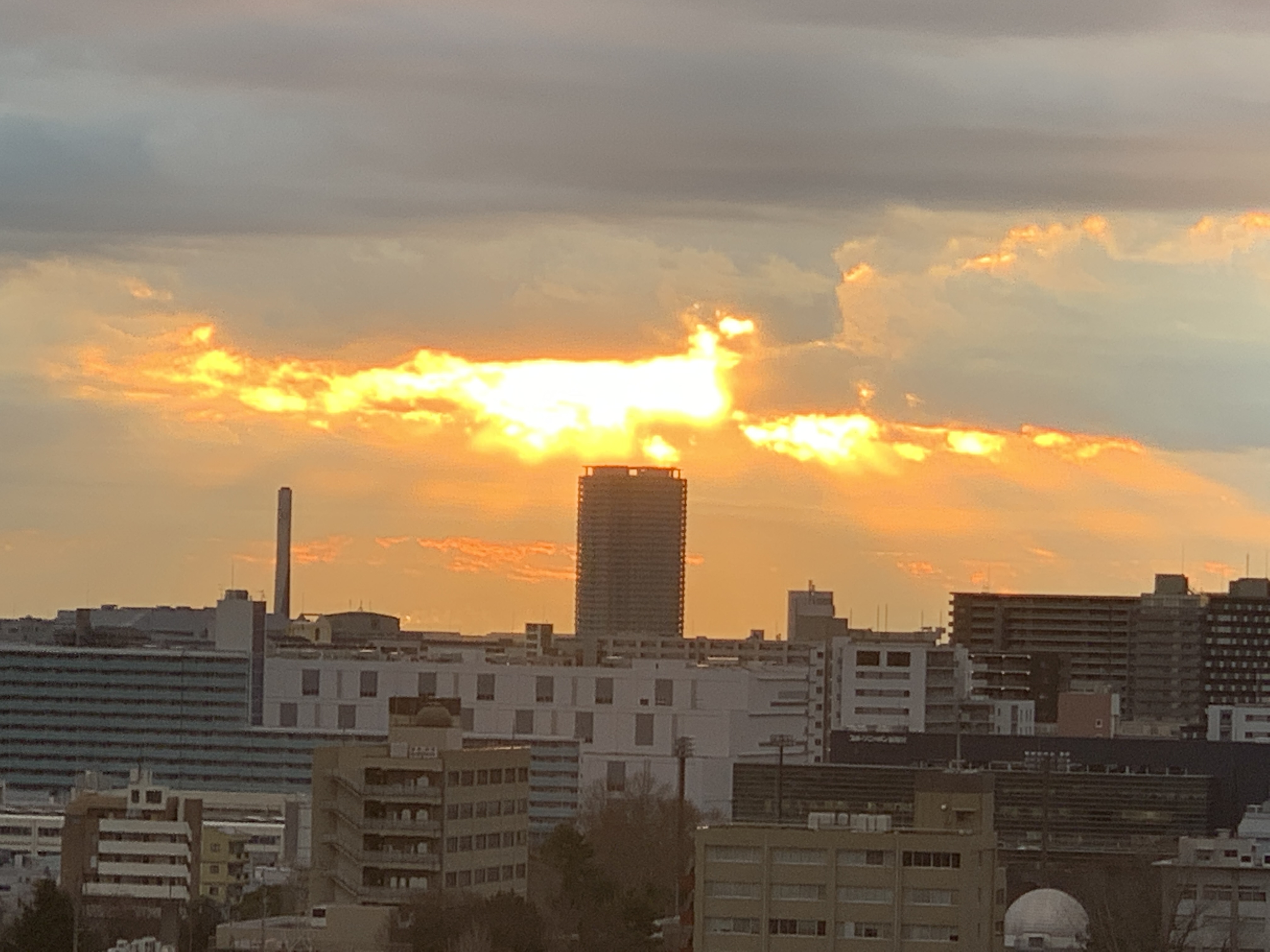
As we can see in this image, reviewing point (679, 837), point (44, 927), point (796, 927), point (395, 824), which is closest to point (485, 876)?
point (395, 824)

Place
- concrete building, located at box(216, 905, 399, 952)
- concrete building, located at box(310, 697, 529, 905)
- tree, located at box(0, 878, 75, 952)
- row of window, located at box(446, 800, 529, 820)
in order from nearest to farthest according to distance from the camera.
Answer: concrete building, located at box(216, 905, 399, 952) → tree, located at box(0, 878, 75, 952) → concrete building, located at box(310, 697, 529, 905) → row of window, located at box(446, 800, 529, 820)

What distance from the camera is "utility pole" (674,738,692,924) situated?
492ft

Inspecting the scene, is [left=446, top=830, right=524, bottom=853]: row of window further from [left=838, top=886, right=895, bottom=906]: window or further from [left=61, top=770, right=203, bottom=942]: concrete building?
[left=838, top=886, right=895, bottom=906]: window

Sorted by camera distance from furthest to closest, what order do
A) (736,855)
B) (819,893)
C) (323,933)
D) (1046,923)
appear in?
(323,933), (1046,923), (736,855), (819,893)

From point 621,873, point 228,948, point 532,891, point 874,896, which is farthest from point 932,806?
point 621,873

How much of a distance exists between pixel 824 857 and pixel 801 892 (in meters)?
1.42

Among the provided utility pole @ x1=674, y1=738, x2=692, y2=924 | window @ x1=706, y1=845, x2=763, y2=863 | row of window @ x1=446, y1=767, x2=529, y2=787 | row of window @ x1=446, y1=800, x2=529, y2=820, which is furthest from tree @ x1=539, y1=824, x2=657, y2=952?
window @ x1=706, y1=845, x2=763, y2=863

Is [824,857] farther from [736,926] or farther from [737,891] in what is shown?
[736,926]

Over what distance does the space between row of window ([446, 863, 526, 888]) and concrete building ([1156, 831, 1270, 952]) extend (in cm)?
2966

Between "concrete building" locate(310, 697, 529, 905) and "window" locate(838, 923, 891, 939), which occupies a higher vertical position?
"concrete building" locate(310, 697, 529, 905)

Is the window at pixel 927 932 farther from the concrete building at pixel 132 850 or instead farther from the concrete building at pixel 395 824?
the concrete building at pixel 132 850

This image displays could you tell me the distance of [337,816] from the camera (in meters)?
142

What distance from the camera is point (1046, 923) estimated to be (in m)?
118

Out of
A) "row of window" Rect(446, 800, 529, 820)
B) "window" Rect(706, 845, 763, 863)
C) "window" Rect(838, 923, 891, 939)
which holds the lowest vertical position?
"window" Rect(838, 923, 891, 939)
